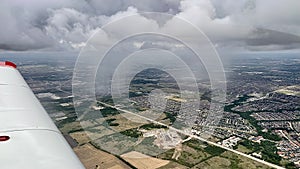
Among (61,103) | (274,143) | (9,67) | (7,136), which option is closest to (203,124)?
(274,143)

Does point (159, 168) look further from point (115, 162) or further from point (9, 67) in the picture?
point (9, 67)

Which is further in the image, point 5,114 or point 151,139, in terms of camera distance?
point 151,139

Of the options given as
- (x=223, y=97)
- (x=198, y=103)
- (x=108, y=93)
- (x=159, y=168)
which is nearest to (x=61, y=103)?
(x=108, y=93)

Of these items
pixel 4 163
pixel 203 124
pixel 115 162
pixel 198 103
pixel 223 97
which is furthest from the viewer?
pixel 223 97

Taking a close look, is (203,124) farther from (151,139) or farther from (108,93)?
(108,93)

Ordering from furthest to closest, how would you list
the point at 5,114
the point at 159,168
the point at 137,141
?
the point at 137,141 → the point at 159,168 → the point at 5,114

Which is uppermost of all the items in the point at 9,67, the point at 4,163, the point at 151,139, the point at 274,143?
the point at 9,67

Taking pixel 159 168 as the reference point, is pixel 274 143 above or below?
below
